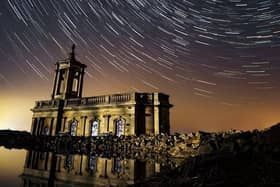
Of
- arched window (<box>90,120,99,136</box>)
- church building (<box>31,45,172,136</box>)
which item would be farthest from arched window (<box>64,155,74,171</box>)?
arched window (<box>90,120,99,136</box>)

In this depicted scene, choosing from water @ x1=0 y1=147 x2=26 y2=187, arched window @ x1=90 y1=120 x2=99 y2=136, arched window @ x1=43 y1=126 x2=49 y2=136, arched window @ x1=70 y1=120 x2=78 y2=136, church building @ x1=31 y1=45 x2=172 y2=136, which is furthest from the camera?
arched window @ x1=43 y1=126 x2=49 y2=136

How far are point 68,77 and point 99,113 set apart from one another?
1072 centimetres

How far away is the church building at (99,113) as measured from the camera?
22156 mm

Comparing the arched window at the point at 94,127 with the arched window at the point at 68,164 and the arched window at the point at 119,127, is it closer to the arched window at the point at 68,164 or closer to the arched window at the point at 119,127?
the arched window at the point at 119,127

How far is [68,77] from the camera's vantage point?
32000 millimetres

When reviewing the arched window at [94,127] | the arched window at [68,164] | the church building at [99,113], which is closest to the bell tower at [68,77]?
the church building at [99,113]

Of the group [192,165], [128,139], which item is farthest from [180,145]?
[192,165]

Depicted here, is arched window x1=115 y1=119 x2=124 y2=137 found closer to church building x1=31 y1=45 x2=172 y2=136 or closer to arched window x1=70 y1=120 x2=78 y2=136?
church building x1=31 y1=45 x2=172 y2=136

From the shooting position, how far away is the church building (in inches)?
872

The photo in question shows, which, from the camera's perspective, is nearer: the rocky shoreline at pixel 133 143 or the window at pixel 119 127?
the rocky shoreline at pixel 133 143

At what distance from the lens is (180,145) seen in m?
16.5

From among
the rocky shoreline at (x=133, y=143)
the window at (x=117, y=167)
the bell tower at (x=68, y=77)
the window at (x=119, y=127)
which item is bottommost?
the window at (x=117, y=167)

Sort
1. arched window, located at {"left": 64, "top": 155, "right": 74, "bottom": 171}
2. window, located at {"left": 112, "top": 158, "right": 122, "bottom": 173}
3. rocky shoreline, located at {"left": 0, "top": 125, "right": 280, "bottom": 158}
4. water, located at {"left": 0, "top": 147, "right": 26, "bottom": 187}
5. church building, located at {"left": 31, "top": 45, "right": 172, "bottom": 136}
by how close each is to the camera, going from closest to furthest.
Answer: water, located at {"left": 0, "top": 147, "right": 26, "bottom": 187}, window, located at {"left": 112, "top": 158, "right": 122, "bottom": 173}, arched window, located at {"left": 64, "top": 155, "right": 74, "bottom": 171}, rocky shoreline, located at {"left": 0, "top": 125, "right": 280, "bottom": 158}, church building, located at {"left": 31, "top": 45, "right": 172, "bottom": 136}

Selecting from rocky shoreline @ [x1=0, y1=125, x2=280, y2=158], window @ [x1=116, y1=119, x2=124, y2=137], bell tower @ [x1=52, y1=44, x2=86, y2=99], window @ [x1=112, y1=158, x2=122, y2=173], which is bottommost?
window @ [x1=112, y1=158, x2=122, y2=173]
